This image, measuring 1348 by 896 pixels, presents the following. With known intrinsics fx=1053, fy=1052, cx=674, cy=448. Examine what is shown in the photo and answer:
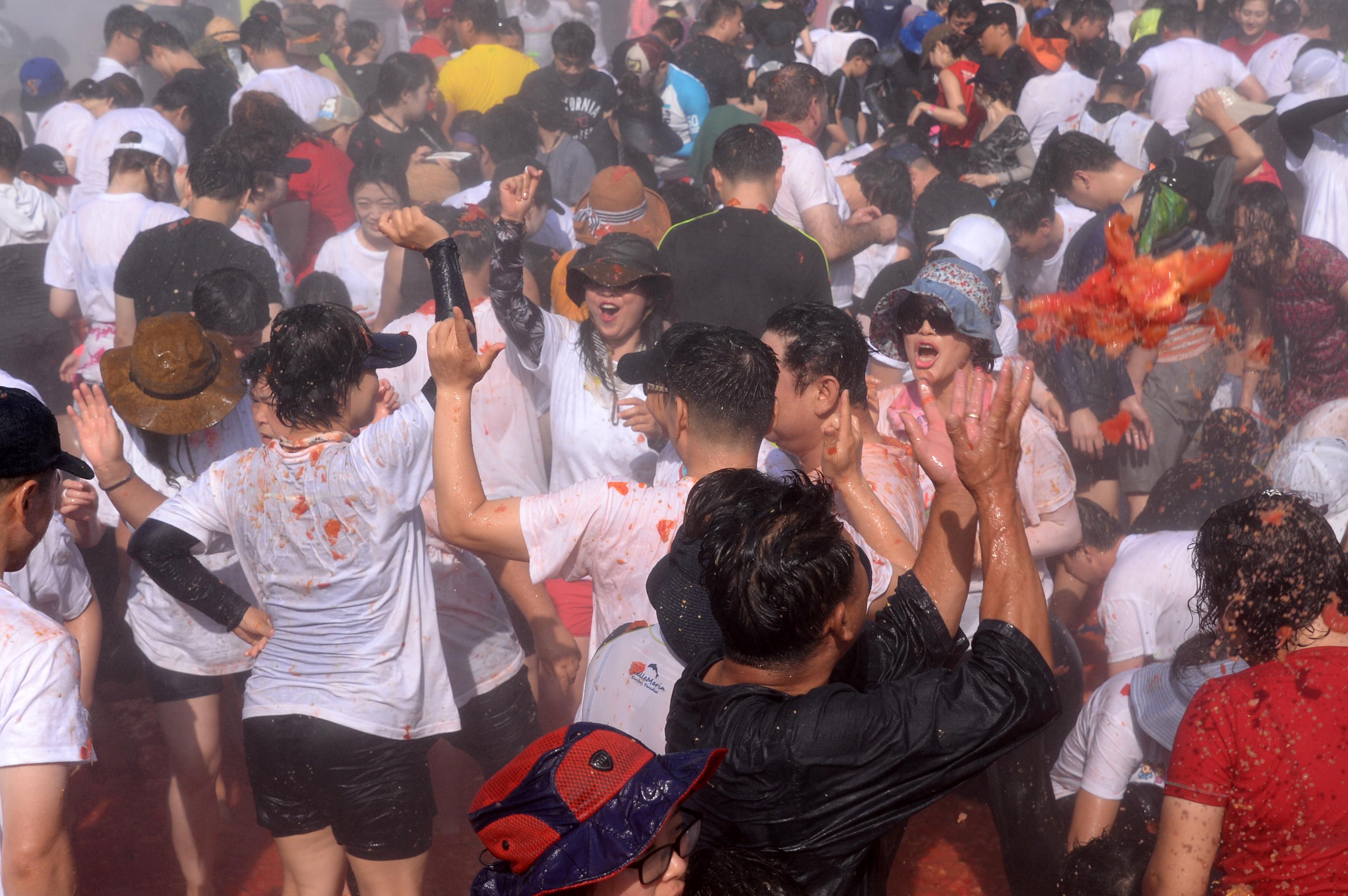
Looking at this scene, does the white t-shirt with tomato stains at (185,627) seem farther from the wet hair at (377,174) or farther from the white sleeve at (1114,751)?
the white sleeve at (1114,751)

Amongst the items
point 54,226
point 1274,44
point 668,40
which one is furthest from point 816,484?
point 668,40

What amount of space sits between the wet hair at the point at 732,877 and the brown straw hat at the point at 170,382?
266cm

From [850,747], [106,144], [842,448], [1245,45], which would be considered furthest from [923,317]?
[1245,45]

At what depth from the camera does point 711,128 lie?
6.82 meters

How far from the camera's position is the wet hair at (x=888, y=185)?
6.21m

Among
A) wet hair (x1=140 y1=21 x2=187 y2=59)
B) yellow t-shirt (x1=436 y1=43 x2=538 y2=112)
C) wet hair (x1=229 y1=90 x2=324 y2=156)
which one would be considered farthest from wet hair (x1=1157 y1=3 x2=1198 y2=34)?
wet hair (x1=140 y1=21 x2=187 y2=59)

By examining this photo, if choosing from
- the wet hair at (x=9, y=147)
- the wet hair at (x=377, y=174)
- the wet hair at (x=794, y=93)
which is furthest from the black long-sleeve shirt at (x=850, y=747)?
the wet hair at (x=9, y=147)

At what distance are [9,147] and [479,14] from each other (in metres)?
3.64

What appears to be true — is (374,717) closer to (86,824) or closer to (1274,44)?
(86,824)

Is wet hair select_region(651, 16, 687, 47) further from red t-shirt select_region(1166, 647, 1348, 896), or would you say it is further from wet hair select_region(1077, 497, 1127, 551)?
red t-shirt select_region(1166, 647, 1348, 896)

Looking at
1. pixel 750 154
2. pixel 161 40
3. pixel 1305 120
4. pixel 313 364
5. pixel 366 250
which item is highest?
pixel 313 364

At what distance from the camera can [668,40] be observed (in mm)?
10023

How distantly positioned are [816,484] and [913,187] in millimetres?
5004

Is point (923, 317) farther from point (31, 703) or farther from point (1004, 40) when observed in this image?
point (1004, 40)
